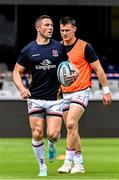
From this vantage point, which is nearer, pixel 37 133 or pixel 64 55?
pixel 37 133

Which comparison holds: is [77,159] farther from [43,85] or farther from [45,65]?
[45,65]

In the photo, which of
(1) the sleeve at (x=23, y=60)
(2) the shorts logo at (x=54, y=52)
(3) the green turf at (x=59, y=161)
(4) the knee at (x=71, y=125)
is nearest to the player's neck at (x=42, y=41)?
(2) the shorts logo at (x=54, y=52)

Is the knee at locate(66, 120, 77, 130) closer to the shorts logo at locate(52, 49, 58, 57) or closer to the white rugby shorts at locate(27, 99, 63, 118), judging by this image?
the white rugby shorts at locate(27, 99, 63, 118)

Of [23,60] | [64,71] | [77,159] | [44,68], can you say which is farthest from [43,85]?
[77,159]

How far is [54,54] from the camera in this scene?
1195cm

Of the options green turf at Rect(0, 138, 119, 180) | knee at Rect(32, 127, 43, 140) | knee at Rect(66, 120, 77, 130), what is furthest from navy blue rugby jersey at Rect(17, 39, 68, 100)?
green turf at Rect(0, 138, 119, 180)

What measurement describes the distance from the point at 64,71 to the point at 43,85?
34cm

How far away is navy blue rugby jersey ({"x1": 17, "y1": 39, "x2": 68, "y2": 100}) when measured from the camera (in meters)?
11.9

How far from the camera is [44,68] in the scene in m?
11.9

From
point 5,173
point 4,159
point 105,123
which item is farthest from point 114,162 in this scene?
point 105,123

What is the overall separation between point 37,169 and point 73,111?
1121mm

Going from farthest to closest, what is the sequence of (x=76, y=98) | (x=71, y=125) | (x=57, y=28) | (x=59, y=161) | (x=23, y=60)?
(x=57, y=28) < (x=59, y=161) < (x=76, y=98) < (x=71, y=125) < (x=23, y=60)

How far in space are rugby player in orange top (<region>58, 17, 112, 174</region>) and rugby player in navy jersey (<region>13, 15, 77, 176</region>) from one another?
2.24 ft

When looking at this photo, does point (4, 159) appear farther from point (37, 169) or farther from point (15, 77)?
point (15, 77)
